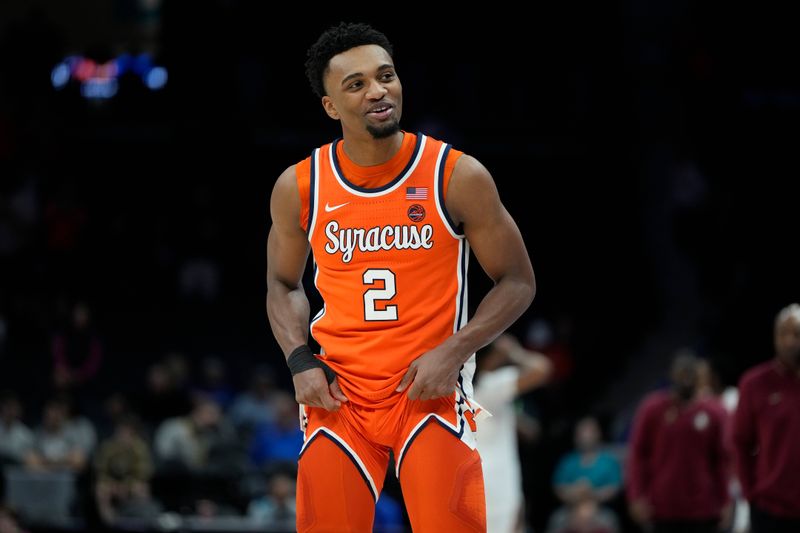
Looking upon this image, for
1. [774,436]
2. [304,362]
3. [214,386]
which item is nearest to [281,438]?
[214,386]

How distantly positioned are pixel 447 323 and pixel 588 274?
45.5 ft

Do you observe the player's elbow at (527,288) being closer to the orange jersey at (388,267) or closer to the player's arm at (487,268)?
the player's arm at (487,268)

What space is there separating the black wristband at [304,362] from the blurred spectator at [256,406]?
996 cm

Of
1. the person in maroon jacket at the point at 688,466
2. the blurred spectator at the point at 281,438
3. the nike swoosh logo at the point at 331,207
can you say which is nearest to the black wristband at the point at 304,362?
the nike swoosh logo at the point at 331,207

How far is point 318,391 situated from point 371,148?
863mm

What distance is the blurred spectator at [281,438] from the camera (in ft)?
43.8

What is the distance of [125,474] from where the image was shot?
39.2 ft

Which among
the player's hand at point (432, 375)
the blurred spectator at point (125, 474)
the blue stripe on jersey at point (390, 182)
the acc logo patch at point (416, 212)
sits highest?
the blue stripe on jersey at point (390, 182)

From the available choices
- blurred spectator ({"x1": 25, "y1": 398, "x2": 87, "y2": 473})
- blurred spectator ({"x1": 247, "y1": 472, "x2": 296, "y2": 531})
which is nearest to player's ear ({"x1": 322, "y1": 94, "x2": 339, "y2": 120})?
blurred spectator ({"x1": 247, "y1": 472, "x2": 296, "y2": 531})

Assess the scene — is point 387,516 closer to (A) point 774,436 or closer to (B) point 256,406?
(B) point 256,406

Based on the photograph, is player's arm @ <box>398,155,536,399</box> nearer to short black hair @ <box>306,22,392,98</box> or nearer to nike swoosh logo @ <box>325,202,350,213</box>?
nike swoosh logo @ <box>325,202,350,213</box>

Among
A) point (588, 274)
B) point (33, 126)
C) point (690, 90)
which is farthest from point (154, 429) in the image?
point (690, 90)

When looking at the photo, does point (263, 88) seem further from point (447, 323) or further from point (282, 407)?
point (447, 323)

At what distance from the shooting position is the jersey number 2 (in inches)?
172
